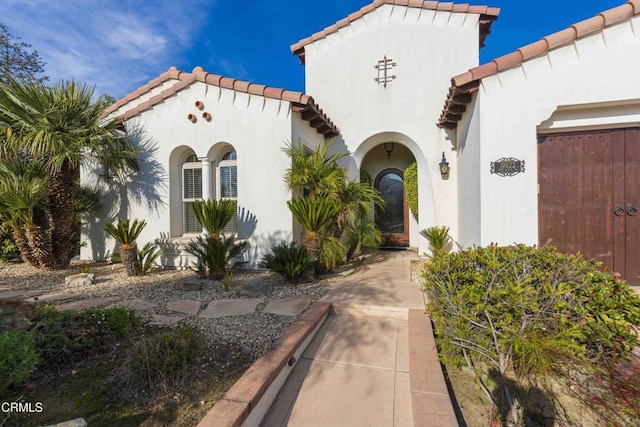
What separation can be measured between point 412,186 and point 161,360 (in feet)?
26.0

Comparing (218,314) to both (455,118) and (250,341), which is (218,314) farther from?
(455,118)

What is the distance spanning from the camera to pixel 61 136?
598cm

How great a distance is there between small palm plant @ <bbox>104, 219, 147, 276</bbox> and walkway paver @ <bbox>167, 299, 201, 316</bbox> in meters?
2.43

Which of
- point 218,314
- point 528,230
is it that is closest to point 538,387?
point 528,230

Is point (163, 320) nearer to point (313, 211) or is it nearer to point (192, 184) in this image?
point (313, 211)

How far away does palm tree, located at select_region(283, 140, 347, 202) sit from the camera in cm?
580

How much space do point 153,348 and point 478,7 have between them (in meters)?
10.1

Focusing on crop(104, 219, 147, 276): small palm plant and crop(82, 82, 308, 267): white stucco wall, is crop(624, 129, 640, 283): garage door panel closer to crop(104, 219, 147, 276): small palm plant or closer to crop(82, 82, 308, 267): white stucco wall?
crop(82, 82, 308, 267): white stucco wall

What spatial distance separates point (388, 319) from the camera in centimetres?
373

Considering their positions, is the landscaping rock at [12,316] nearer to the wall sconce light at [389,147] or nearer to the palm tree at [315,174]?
the palm tree at [315,174]

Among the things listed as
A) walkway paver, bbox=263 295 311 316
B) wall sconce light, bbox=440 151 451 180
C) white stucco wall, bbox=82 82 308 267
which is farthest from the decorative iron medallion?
white stucco wall, bbox=82 82 308 267

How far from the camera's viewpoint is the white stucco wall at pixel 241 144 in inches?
246

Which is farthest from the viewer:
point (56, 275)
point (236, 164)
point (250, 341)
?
point (236, 164)

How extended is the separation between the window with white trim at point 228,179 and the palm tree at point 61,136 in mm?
2172
